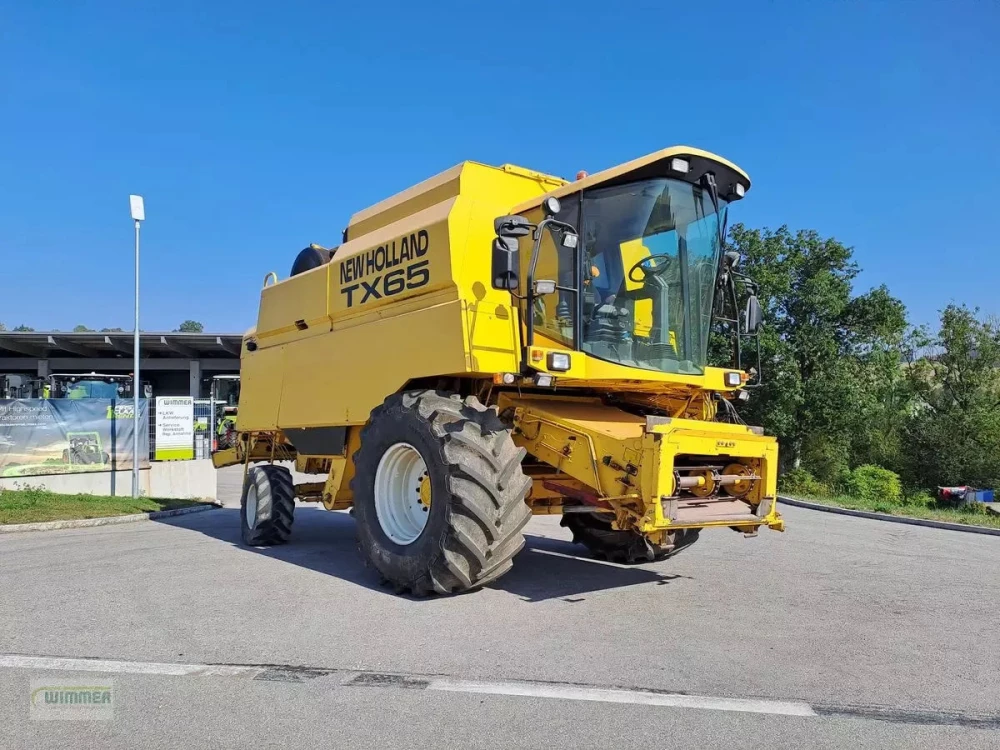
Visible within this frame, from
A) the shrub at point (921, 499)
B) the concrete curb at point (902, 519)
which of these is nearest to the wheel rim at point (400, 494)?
the concrete curb at point (902, 519)

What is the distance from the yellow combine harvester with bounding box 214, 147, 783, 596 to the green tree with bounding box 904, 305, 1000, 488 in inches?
991

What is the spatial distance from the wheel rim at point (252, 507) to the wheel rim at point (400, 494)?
328 cm

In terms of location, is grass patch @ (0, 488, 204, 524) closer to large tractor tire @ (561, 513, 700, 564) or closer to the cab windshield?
large tractor tire @ (561, 513, 700, 564)

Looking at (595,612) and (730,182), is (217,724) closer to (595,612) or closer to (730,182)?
(595,612)

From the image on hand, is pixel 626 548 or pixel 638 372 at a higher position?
pixel 638 372

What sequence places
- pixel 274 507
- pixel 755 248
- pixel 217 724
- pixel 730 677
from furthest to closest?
pixel 755 248, pixel 274 507, pixel 730 677, pixel 217 724

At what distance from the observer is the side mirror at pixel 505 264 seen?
630 centimetres

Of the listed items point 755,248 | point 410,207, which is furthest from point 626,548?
point 755,248

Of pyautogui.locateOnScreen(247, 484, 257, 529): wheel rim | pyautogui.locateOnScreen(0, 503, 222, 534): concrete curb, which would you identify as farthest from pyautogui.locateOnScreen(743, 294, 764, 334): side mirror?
pyautogui.locateOnScreen(0, 503, 222, 534): concrete curb

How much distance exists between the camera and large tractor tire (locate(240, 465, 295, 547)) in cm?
977

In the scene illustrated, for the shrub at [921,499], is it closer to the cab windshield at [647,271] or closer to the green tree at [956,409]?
the green tree at [956,409]

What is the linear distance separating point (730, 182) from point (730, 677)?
4650 mm

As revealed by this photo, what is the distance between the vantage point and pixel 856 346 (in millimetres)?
31984

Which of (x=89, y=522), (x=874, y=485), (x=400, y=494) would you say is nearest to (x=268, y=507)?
(x=400, y=494)
